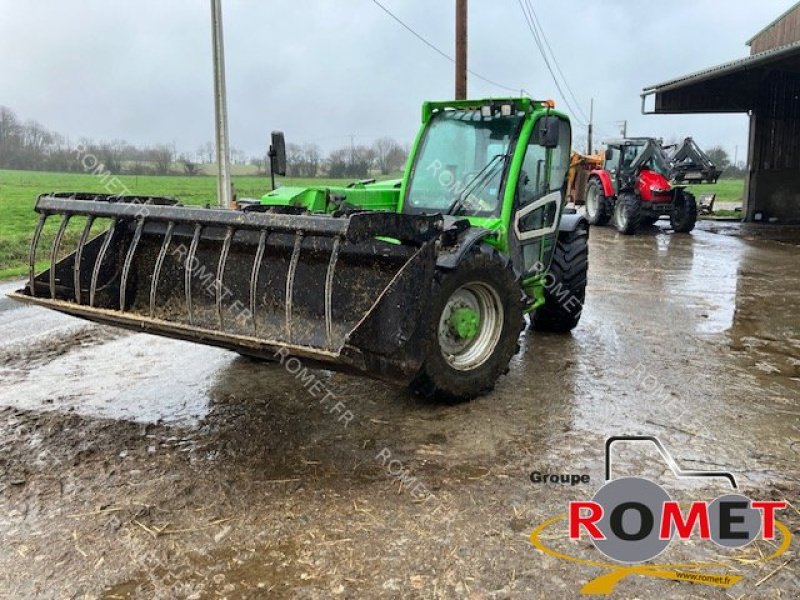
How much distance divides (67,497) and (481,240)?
2.82 meters

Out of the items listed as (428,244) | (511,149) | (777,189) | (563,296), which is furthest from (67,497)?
(777,189)

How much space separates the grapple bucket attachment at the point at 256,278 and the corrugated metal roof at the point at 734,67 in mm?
15511

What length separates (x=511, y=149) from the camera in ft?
16.9

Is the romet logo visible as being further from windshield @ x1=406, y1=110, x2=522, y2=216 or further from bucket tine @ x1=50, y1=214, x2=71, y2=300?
bucket tine @ x1=50, y1=214, x2=71, y2=300

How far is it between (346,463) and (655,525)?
5.25 ft

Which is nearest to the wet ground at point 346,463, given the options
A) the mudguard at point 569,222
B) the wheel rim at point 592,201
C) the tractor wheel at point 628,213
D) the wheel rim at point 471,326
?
the wheel rim at point 471,326

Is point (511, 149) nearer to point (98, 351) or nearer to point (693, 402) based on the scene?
point (693, 402)

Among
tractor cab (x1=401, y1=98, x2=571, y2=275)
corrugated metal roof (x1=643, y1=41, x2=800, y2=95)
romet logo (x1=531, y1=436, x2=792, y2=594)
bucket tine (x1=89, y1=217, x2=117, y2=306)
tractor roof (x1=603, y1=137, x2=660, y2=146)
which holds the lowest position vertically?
romet logo (x1=531, y1=436, x2=792, y2=594)

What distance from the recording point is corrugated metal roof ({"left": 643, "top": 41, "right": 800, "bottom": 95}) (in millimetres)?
15788

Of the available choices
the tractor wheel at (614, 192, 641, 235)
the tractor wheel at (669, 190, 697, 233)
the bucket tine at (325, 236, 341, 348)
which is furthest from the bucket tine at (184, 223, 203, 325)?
the tractor wheel at (669, 190, 697, 233)

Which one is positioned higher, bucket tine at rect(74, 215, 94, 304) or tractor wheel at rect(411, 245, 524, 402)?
bucket tine at rect(74, 215, 94, 304)

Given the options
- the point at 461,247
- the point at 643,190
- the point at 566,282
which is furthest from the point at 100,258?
the point at 643,190

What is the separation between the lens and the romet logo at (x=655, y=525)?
9.19 ft

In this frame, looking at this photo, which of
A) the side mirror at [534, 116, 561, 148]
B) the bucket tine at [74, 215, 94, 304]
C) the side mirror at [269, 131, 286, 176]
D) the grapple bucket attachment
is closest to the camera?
the grapple bucket attachment
